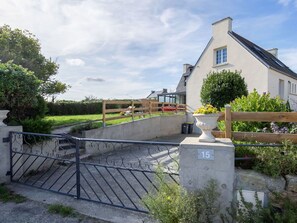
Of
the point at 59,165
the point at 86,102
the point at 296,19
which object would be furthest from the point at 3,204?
the point at 86,102

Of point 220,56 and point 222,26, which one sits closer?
point 222,26

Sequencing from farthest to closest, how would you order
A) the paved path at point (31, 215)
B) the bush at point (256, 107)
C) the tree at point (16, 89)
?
the bush at point (256, 107)
the tree at point (16, 89)
the paved path at point (31, 215)

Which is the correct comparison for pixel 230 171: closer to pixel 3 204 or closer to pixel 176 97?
pixel 3 204

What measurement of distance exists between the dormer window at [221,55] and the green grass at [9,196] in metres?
14.0

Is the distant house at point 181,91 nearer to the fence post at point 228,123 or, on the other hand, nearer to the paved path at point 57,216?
the fence post at point 228,123

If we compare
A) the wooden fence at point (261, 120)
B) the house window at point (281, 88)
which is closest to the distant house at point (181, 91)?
the house window at point (281, 88)

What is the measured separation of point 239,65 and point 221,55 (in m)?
1.70

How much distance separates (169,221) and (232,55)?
539 inches

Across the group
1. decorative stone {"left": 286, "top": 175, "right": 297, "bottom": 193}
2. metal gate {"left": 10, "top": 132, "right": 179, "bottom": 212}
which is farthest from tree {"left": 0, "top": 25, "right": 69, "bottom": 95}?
decorative stone {"left": 286, "top": 175, "right": 297, "bottom": 193}

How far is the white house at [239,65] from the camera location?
12.8 m

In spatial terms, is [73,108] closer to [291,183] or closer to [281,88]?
[281,88]

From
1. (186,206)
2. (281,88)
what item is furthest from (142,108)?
(281,88)

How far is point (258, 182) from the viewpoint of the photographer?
12.0 feet

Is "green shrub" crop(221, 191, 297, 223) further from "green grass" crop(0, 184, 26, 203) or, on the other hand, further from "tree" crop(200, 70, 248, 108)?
"tree" crop(200, 70, 248, 108)
